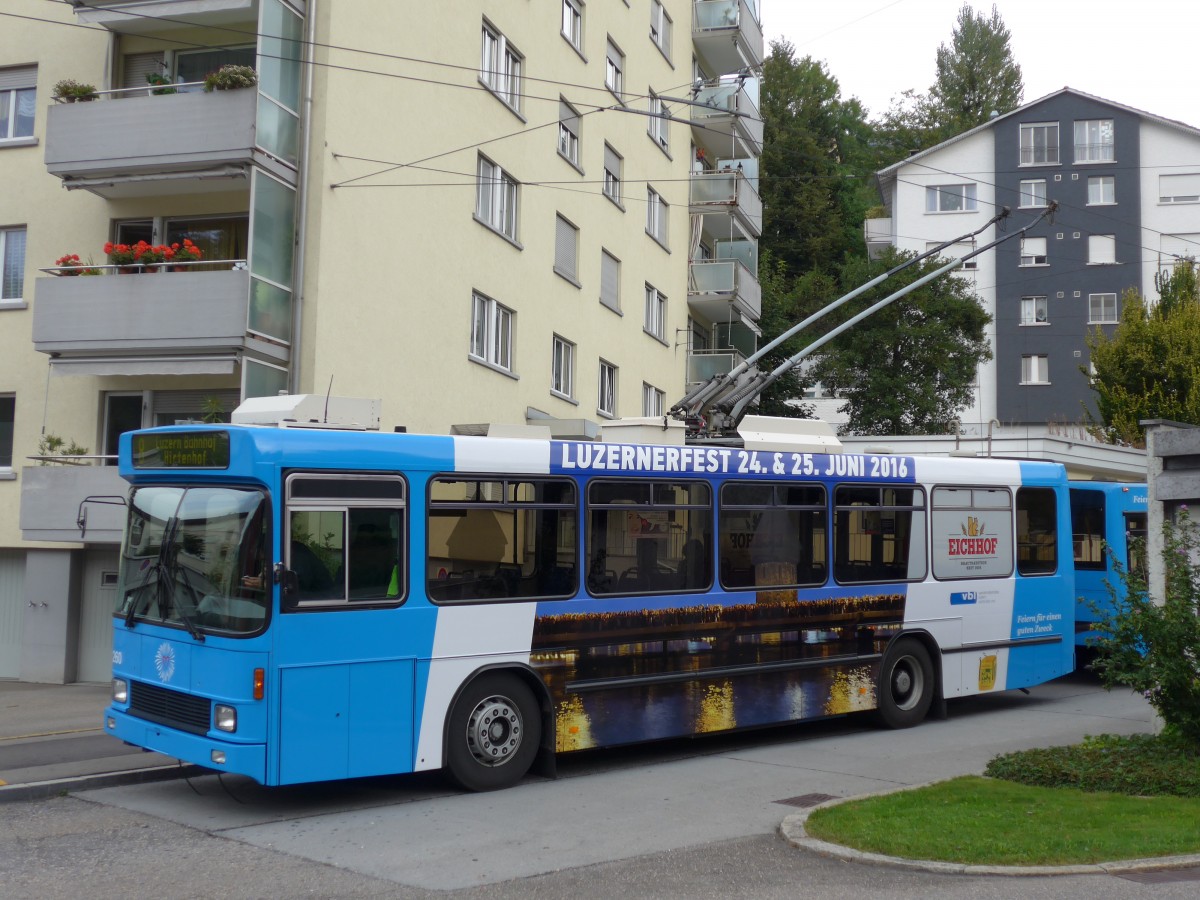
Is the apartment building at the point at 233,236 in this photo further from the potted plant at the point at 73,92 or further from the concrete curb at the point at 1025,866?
the concrete curb at the point at 1025,866

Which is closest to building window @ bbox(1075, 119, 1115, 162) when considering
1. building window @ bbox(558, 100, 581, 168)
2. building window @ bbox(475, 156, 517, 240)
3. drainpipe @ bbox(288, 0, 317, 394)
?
building window @ bbox(558, 100, 581, 168)

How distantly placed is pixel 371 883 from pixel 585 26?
23728 mm

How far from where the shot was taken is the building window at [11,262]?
62.6 feet

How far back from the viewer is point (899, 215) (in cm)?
5334

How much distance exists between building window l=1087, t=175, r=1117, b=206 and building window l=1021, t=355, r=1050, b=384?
6.59m

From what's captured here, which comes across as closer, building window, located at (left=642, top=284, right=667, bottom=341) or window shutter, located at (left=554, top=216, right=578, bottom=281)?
window shutter, located at (left=554, top=216, right=578, bottom=281)

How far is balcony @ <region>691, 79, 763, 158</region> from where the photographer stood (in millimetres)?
33562

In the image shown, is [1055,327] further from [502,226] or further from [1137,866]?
[1137,866]

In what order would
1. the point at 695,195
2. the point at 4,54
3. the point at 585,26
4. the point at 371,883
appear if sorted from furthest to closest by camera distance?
the point at 695,195
the point at 585,26
the point at 4,54
the point at 371,883

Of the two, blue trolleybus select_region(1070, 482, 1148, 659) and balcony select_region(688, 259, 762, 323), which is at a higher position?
balcony select_region(688, 259, 762, 323)

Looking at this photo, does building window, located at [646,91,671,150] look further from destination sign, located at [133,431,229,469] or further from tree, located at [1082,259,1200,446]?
destination sign, located at [133,431,229,469]

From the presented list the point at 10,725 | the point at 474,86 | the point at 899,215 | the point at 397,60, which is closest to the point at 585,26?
the point at 474,86

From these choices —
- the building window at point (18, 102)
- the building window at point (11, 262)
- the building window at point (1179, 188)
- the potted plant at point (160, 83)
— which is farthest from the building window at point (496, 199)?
the building window at point (1179, 188)

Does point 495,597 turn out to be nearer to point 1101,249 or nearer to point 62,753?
point 62,753
